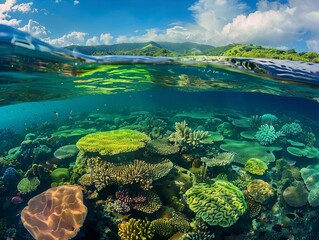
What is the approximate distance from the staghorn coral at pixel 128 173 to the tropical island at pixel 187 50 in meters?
8.37

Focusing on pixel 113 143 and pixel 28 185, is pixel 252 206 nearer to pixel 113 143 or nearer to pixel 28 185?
pixel 113 143

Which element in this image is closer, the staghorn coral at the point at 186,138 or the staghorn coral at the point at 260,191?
the staghorn coral at the point at 260,191

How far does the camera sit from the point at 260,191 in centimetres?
1052

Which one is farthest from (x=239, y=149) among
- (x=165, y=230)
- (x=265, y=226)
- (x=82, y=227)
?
(x=82, y=227)

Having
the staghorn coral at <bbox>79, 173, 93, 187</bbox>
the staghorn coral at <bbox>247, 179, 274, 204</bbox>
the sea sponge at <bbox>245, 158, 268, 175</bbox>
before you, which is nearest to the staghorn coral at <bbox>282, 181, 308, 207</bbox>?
the staghorn coral at <bbox>247, 179, 274, 204</bbox>

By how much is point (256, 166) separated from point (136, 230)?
268 inches

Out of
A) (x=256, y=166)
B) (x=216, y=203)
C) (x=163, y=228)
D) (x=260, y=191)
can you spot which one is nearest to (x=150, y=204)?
(x=163, y=228)

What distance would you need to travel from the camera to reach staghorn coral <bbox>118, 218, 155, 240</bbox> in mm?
7973

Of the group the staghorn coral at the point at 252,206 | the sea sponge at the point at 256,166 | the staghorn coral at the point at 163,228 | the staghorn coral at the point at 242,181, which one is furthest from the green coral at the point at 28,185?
the sea sponge at the point at 256,166

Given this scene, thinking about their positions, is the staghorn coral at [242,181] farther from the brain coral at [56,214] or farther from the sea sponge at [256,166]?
the brain coral at [56,214]

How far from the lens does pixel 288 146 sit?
1583cm

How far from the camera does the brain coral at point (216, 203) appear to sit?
8.55m

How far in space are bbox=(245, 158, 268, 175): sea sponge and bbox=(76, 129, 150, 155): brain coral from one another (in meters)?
5.08

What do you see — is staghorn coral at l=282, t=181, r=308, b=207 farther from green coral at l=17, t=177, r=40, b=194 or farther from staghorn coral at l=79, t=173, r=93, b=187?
green coral at l=17, t=177, r=40, b=194
